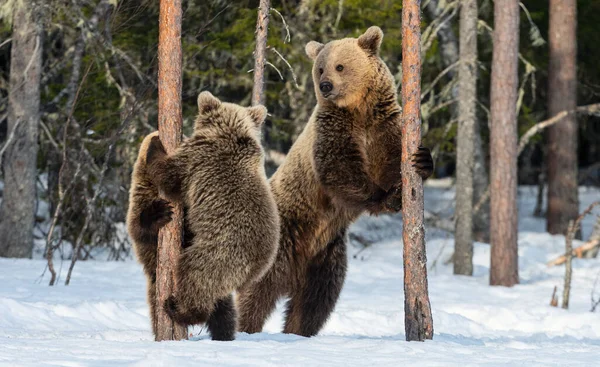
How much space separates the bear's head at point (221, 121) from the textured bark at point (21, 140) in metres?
6.83

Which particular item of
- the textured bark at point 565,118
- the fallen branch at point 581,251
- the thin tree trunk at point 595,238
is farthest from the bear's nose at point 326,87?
the textured bark at point 565,118

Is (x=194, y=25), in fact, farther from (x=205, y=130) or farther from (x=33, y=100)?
(x=205, y=130)

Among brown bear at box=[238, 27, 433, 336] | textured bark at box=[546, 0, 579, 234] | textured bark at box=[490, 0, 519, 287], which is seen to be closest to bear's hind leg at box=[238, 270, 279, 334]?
brown bear at box=[238, 27, 433, 336]

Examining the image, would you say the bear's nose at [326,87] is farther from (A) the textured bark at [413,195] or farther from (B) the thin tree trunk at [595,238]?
(B) the thin tree trunk at [595,238]

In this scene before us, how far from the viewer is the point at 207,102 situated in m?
6.22

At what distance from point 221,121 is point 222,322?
142 cm

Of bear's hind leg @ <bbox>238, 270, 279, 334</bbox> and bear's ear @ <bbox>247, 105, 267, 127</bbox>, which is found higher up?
bear's ear @ <bbox>247, 105, 267, 127</bbox>

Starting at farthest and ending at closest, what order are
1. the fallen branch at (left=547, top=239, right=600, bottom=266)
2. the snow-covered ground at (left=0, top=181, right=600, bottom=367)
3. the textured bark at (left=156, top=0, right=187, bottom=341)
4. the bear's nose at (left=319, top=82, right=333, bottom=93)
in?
the fallen branch at (left=547, top=239, right=600, bottom=266) < the bear's nose at (left=319, top=82, right=333, bottom=93) < the textured bark at (left=156, top=0, right=187, bottom=341) < the snow-covered ground at (left=0, top=181, right=600, bottom=367)

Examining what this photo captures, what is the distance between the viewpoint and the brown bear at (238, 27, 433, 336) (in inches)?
256

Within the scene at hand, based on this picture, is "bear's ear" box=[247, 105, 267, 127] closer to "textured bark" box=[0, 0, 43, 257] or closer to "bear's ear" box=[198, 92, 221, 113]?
"bear's ear" box=[198, 92, 221, 113]

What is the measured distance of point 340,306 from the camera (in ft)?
32.3

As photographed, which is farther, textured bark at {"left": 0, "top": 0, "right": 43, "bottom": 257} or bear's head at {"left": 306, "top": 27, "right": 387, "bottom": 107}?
textured bark at {"left": 0, "top": 0, "right": 43, "bottom": 257}

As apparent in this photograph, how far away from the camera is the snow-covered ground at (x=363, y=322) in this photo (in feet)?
15.9

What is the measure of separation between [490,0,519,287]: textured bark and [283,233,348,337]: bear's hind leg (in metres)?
5.80
